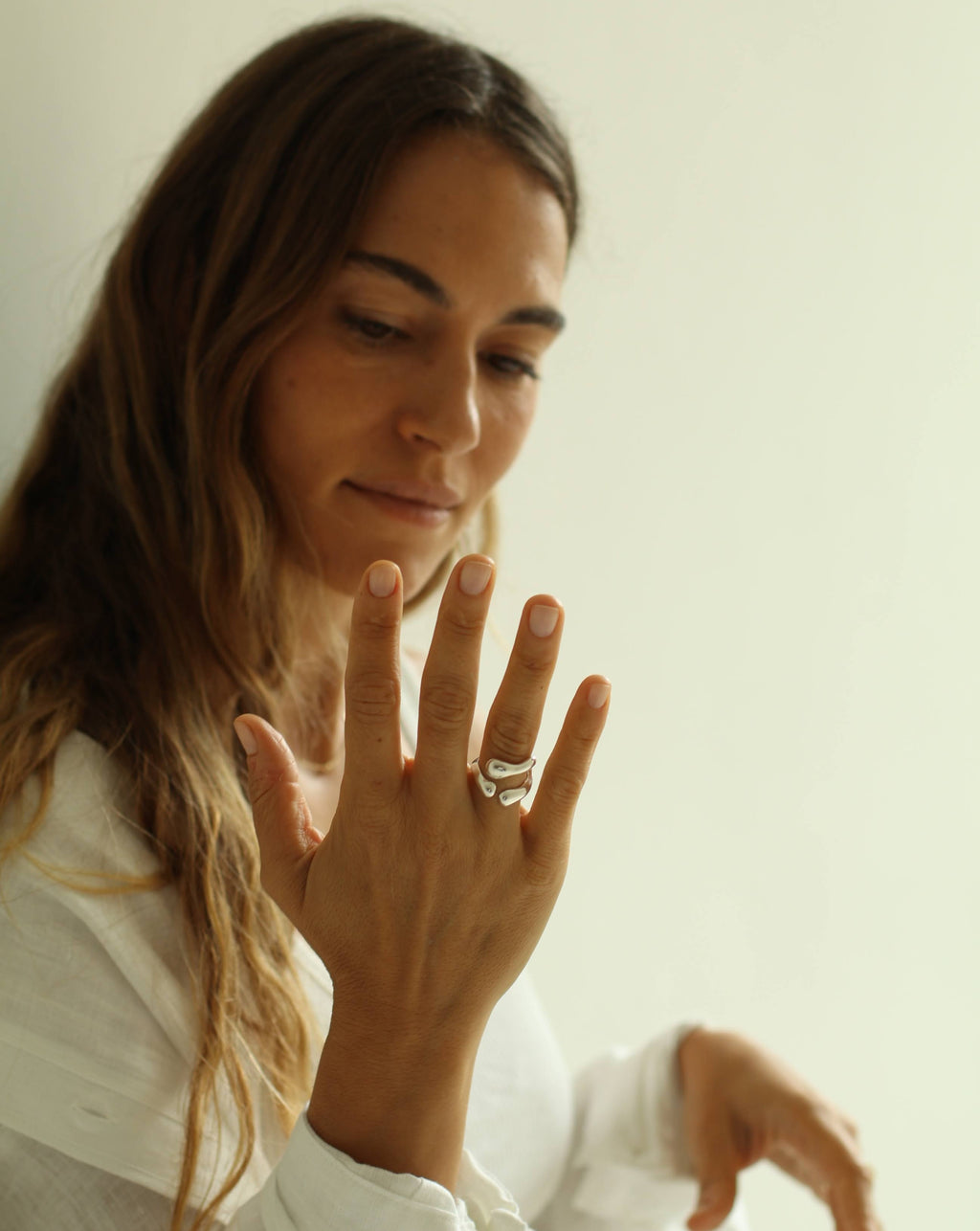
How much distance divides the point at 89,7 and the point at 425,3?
38 cm

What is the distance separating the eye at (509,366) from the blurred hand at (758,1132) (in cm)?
67

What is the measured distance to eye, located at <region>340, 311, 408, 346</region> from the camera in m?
0.90

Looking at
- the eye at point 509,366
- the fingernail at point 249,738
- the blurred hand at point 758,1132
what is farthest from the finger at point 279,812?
the blurred hand at point 758,1132

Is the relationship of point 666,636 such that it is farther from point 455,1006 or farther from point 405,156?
point 455,1006

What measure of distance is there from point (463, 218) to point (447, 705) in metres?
0.49

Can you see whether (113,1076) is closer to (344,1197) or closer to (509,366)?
(344,1197)

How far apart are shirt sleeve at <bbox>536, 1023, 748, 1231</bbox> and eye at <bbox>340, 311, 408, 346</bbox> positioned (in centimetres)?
75

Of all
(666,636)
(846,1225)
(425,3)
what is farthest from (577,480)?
(846,1225)

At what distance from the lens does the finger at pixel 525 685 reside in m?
0.57

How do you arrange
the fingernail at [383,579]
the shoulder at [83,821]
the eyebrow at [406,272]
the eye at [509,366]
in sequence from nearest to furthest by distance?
the fingernail at [383,579] < the shoulder at [83,821] < the eyebrow at [406,272] < the eye at [509,366]

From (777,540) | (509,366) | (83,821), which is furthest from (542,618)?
(777,540)

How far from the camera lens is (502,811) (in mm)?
606

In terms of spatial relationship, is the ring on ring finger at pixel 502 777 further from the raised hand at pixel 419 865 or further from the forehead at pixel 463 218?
the forehead at pixel 463 218

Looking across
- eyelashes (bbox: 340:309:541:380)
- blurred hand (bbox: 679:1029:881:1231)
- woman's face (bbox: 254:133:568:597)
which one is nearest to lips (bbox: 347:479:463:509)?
woman's face (bbox: 254:133:568:597)
